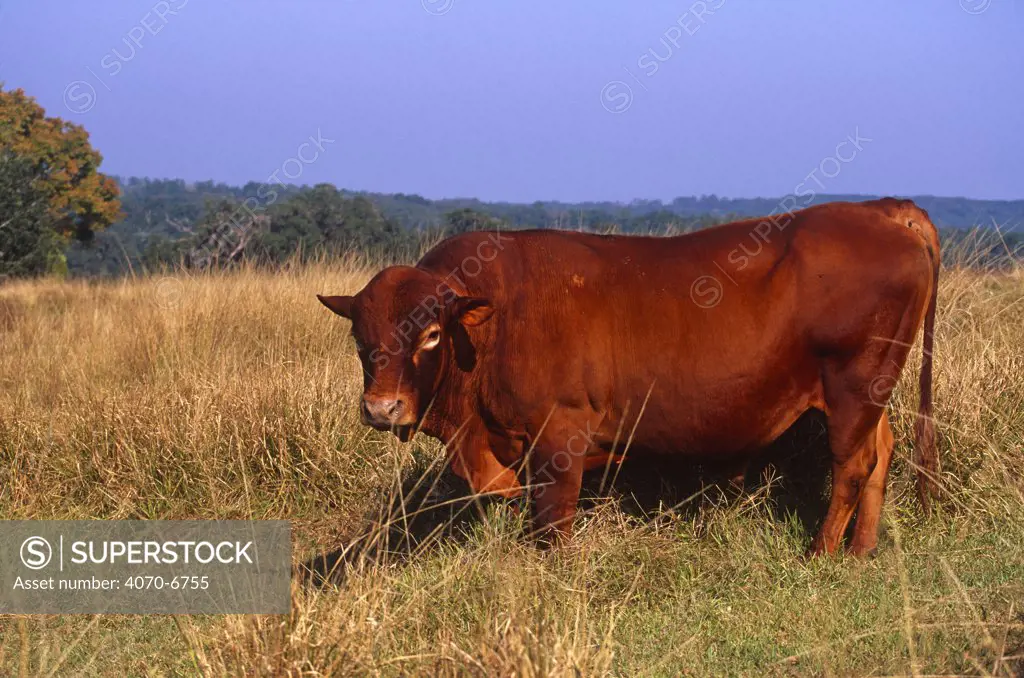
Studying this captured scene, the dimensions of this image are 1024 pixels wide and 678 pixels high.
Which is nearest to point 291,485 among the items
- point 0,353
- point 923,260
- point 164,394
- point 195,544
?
point 195,544

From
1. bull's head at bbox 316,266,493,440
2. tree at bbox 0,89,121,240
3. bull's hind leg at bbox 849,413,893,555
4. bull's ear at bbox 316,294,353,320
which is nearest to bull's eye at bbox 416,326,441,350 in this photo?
bull's head at bbox 316,266,493,440

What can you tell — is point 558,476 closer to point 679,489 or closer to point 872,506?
Answer: point 679,489

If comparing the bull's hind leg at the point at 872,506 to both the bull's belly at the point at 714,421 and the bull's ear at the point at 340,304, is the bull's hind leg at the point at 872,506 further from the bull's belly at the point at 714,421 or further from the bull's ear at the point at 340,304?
the bull's ear at the point at 340,304

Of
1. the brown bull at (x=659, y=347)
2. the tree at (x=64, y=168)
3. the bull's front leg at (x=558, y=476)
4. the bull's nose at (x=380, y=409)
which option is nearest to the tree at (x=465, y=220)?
the tree at (x=64, y=168)

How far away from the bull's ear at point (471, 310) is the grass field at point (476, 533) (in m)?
0.75

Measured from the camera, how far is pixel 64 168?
35312 millimetres

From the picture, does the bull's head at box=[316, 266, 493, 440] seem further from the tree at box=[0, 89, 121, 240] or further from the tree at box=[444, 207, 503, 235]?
the tree at box=[0, 89, 121, 240]

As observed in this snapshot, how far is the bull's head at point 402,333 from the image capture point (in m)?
4.56

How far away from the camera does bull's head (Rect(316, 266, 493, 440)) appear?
179 inches

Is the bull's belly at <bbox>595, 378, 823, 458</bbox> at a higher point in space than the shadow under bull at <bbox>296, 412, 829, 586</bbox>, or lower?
higher

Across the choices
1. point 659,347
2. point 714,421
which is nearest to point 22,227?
point 659,347

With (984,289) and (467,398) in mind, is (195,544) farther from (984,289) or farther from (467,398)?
(984,289)

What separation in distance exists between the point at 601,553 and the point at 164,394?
10.7 ft

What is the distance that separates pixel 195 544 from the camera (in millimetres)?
5527
